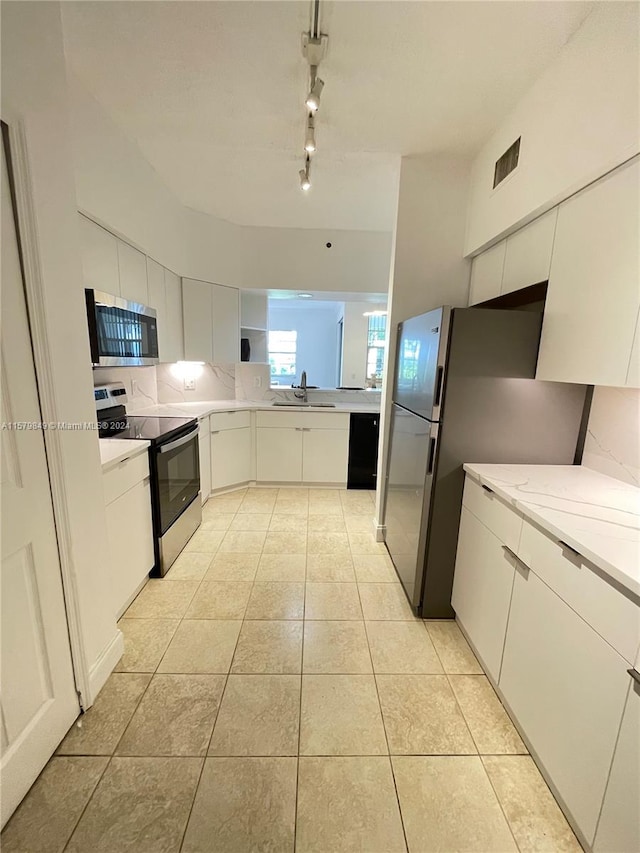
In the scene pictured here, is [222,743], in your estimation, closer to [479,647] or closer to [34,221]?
[479,647]

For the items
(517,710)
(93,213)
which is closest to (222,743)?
(517,710)

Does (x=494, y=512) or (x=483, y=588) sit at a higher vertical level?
(x=494, y=512)

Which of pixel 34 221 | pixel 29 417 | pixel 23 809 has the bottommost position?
pixel 23 809

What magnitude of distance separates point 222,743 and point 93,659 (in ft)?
2.13

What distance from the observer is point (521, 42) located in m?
1.42

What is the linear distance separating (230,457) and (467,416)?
257cm

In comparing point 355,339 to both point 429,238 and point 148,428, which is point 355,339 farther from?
point 148,428

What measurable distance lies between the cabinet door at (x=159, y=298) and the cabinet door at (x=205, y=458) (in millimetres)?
708

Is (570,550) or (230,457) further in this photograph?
(230,457)

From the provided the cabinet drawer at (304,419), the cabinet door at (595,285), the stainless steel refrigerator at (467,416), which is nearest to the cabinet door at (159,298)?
the cabinet drawer at (304,419)

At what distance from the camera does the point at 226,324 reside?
360cm

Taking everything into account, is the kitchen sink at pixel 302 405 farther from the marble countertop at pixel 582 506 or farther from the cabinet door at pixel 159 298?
the marble countertop at pixel 582 506

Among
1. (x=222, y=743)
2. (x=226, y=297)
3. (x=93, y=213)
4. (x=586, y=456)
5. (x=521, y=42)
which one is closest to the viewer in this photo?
(x=222, y=743)

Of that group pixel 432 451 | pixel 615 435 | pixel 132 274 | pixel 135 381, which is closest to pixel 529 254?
pixel 615 435
